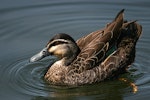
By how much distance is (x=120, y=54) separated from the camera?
1001 centimetres

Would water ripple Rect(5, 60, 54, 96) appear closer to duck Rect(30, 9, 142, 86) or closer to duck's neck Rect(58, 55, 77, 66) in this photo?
duck Rect(30, 9, 142, 86)

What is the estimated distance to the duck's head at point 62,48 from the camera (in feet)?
31.2

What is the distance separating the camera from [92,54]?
9.60 m

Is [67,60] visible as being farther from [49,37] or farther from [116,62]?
[49,37]

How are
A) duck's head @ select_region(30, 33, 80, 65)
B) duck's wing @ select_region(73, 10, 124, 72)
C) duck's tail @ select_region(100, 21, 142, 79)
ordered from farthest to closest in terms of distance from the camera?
duck's tail @ select_region(100, 21, 142, 79) → duck's wing @ select_region(73, 10, 124, 72) → duck's head @ select_region(30, 33, 80, 65)

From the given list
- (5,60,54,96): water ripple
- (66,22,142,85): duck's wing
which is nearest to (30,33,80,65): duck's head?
(66,22,142,85): duck's wing

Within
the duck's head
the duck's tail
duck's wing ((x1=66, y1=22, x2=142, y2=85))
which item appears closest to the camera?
the duck's head

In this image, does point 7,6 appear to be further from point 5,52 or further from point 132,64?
point 132,64

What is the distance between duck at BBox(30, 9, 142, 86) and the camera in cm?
961

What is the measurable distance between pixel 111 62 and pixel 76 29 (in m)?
2.12

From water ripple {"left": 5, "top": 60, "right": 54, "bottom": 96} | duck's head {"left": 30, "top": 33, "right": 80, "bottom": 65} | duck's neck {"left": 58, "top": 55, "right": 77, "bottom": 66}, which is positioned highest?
duck's head {"left": 30, "top": 33, "right": 80, "bottom": 65}

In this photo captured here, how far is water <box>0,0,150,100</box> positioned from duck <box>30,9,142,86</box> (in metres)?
0.19

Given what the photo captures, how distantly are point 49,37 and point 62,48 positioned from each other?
1.85 m

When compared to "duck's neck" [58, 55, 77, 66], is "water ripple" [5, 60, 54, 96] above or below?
below
